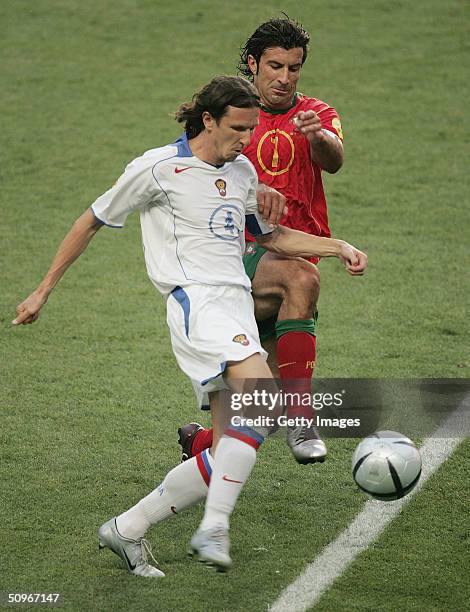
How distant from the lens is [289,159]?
5219 millimetres

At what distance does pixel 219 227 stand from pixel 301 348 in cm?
80

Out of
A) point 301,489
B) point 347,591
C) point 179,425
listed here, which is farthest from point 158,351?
point 347,591

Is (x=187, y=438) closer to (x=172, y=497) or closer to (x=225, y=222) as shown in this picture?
(x=172, y=497)

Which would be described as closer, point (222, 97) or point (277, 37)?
point (222, 97)

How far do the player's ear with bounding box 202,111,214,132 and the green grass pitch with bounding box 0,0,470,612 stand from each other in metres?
1.81

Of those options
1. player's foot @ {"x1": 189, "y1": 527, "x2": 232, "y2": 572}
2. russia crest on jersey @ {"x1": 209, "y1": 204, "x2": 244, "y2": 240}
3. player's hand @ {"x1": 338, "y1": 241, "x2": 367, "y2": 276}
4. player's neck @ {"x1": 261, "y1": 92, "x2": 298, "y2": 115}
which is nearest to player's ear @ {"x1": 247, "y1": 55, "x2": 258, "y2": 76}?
player's neck @ {"x1": 261, "y1": 92, "x2": 298, "y2": 115}

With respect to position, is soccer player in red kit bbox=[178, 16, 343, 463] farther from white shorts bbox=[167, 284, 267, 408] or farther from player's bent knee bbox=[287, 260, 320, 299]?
white shorts bbox=[167, 284, 267, 408]

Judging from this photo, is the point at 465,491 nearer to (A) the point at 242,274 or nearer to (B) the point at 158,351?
(A) the point at 242,274

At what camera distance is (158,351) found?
23.6ft

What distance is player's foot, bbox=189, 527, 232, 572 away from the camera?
3975 mm

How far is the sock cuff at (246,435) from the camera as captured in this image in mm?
4266

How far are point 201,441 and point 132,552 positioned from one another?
37.7 inches

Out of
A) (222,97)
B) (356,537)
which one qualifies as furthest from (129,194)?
(356,537)

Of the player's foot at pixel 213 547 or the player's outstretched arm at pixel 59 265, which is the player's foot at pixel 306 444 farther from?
the player's outstretched arm at pixel 59 265
